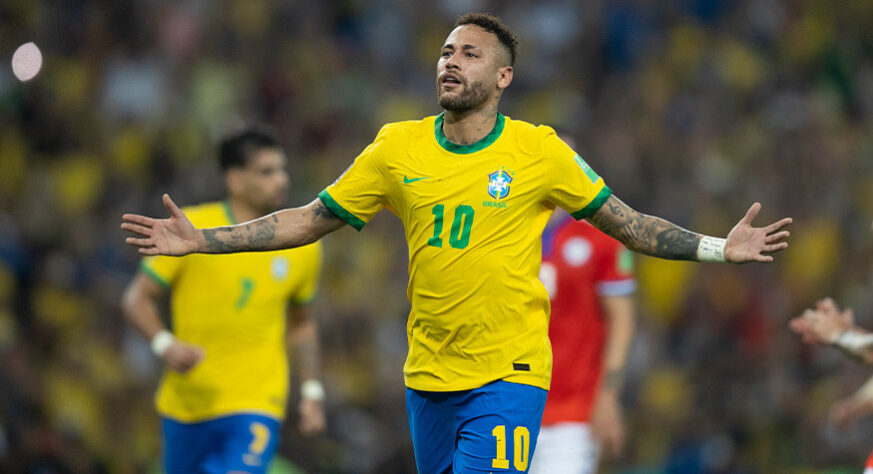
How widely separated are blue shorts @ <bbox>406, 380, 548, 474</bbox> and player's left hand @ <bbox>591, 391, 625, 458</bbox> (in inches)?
85.9

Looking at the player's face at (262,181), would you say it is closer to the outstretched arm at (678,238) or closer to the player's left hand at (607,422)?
the player's left hand at (607,422)

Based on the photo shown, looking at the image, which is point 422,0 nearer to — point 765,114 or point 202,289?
point 765,114

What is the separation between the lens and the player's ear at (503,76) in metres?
5.10

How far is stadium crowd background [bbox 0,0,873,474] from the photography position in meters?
10.3

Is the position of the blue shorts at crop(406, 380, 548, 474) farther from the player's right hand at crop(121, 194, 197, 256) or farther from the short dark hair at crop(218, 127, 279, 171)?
the short dark hair at crop(218, 127, 279, 171)

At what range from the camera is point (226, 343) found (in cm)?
689

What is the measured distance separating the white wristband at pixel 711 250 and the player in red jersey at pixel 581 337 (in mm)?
2262

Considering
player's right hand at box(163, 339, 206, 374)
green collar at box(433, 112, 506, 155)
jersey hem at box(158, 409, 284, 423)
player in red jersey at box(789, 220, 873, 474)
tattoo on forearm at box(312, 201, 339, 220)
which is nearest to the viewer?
green collar at box(433, 112, 506, 155)

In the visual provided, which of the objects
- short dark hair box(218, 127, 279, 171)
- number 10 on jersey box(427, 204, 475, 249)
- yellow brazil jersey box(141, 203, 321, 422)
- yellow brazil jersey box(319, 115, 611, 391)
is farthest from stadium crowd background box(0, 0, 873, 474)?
number 10 on jersey box(427, 204, 475, 249)

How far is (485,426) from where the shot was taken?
4812 mm

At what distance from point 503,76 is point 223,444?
3033 millimetres

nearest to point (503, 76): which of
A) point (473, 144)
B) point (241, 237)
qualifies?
point (473, 144)

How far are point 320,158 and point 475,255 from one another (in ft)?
25.1

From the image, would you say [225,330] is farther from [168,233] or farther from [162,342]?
[168,233]
